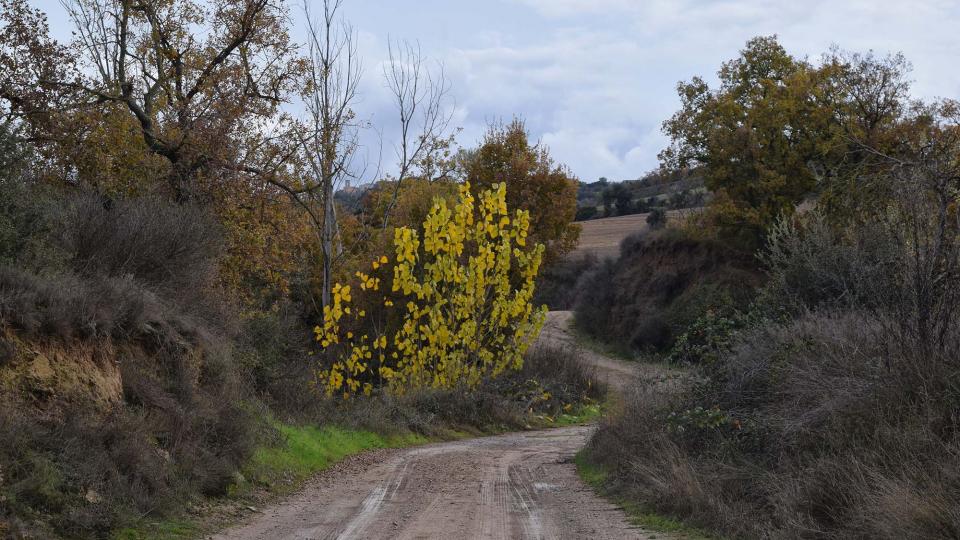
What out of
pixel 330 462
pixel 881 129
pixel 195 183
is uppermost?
pixel 881 129

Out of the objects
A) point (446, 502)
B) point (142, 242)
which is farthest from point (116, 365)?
point (446, 502)

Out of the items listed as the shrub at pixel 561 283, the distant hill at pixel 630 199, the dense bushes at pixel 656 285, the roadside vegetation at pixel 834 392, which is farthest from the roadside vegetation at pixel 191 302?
the distant hill at pixel 630 199

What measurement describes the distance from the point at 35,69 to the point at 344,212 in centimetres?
2202

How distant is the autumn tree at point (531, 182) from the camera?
4750cm

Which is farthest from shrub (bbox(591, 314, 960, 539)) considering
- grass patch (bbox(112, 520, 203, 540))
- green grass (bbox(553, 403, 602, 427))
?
green grass (bbox(553, 403, 602, 427))

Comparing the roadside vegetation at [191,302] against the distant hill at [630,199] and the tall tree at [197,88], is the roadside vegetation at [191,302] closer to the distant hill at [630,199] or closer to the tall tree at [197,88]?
the tall tree at [197,88]

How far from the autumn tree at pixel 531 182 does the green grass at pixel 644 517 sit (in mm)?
32950

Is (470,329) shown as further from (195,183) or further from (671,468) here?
(671,468)

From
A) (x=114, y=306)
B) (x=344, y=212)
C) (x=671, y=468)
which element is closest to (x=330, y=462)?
(x=114, y=306)

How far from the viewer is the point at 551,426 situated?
27688mm

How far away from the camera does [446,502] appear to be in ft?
39.6

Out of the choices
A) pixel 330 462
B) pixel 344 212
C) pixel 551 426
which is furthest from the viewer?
pixel 344 212

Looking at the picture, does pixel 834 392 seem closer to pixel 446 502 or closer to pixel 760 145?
pixel 446 502

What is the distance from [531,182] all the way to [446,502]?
36.8m
